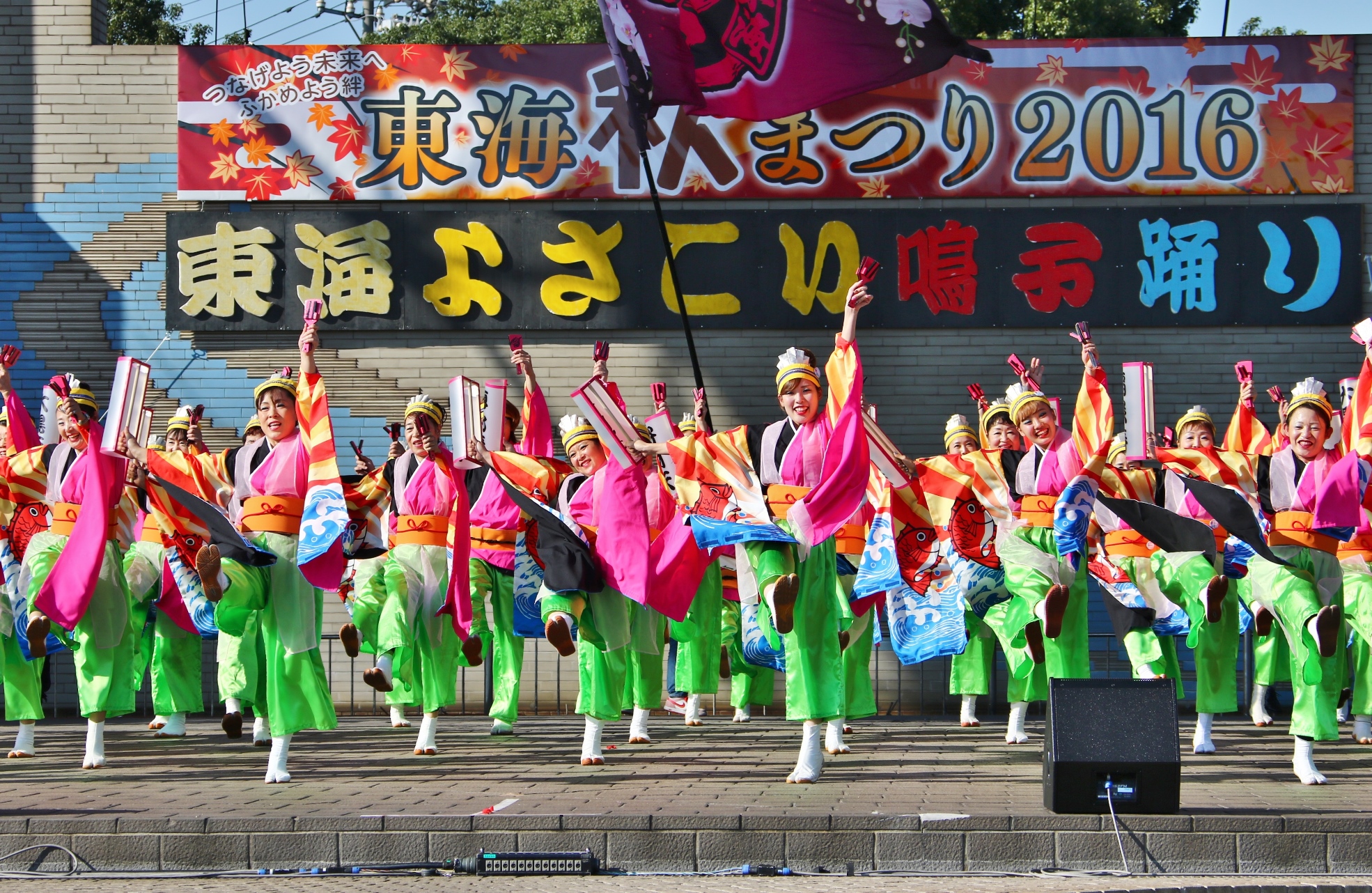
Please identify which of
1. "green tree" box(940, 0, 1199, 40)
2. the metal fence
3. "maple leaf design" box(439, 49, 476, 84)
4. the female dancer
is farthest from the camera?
"green tree" box(940, 0, 1199, 40)

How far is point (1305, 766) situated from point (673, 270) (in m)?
5.74

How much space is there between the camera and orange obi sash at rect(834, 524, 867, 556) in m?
9.07

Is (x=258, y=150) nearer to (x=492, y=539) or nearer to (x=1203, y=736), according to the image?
(x=492, y=539)

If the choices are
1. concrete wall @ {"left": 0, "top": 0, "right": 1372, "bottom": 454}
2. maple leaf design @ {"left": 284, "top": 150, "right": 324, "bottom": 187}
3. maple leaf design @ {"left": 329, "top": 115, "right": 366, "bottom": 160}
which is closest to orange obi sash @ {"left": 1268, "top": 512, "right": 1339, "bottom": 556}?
concrete wall @ {"left": 0, "top": 0, "right": 1372, "bottom": 454}

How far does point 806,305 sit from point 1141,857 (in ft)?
21.8

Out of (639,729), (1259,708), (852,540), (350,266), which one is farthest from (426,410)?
(1259,708)

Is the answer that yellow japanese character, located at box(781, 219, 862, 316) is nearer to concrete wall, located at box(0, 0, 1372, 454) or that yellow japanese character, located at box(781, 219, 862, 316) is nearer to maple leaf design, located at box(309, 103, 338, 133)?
concrete wall, located at box(0, 0, 1372, 454)

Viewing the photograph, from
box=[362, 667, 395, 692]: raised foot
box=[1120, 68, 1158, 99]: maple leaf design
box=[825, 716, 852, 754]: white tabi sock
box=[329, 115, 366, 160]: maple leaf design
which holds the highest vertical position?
box=[1120, 68, 1158, 99]: maple leaf design

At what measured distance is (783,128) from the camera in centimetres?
1179

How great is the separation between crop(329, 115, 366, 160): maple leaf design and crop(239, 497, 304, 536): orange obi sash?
4.89 metres

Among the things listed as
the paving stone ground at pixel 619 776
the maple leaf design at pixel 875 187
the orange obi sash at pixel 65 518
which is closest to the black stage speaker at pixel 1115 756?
the paving stone ground at pixel 619 776

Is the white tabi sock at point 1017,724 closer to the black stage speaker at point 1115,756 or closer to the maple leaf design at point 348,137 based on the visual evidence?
the black stage speaker at point 1115,756

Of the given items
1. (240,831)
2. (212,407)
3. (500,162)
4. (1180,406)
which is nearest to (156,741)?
(212,407)

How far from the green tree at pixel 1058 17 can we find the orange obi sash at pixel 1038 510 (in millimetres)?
12739
